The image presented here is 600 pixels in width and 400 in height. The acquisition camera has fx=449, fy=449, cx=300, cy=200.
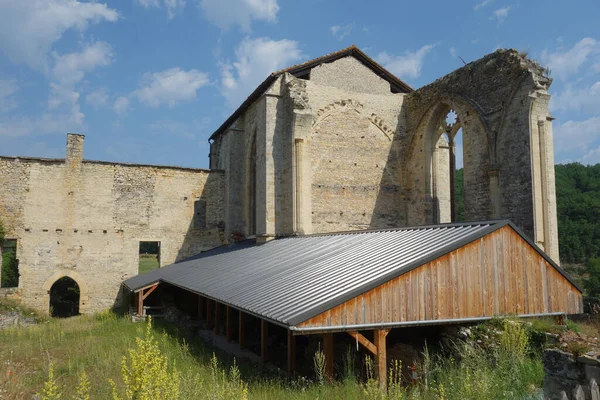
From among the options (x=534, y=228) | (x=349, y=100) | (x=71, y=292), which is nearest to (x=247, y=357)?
(x=534, y=228)

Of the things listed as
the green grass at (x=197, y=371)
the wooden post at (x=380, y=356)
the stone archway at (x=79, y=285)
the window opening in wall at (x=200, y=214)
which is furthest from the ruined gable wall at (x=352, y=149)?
the wooden post at (x=380, y=356)

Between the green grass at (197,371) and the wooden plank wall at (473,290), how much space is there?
712 mm

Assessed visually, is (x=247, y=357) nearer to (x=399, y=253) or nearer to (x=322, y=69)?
(x=399, y=253)

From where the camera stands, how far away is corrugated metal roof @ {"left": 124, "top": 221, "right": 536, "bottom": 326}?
19.5ft

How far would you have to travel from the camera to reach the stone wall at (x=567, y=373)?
4414mm

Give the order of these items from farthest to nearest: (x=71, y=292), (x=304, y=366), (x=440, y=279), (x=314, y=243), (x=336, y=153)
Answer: (x=71, y=292), (x=336, y=153), (x=314, y=243), (x=304, y=366), (x=440, y=279)

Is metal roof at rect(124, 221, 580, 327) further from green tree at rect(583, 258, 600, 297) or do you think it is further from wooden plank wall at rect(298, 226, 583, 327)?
green tree at rect(583, 258, 600, 297)

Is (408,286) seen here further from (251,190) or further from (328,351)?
(251,190)

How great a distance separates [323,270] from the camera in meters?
7.51

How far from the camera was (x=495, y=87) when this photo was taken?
1234cm

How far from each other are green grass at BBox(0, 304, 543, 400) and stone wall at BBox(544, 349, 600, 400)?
396mm

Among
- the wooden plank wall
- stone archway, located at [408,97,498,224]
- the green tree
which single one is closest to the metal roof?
the wooden plank wall

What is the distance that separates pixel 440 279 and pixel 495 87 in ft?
26.1

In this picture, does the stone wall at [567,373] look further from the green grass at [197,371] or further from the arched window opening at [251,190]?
the arched window opening at [251,190]
